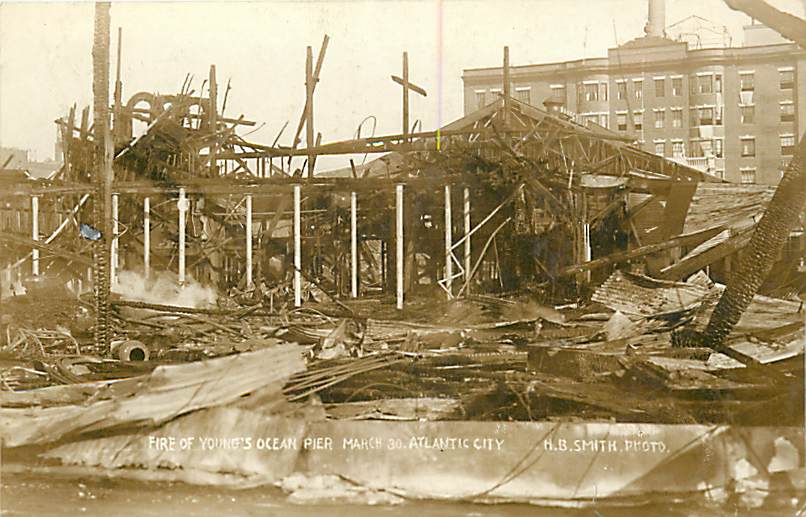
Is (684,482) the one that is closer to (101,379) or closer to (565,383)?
(565,383)

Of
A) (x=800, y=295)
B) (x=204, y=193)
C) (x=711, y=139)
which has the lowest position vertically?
(x=800, y=295)

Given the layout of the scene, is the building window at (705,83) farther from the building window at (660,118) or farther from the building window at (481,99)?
the building window at (481,99)

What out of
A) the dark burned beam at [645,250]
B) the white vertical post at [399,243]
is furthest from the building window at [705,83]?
the white vertical post at [399,243]

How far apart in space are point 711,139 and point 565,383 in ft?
29.7

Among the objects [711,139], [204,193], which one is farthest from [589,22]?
[204,193]

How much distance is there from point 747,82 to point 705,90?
67cm

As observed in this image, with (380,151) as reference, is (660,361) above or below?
below

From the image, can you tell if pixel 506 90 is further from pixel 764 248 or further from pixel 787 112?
pixel 764 248

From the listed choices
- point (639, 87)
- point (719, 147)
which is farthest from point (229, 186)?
point (719, 147)

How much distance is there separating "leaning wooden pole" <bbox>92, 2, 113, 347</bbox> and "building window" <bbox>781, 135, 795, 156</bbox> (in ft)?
30.7

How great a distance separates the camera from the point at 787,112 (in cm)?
891

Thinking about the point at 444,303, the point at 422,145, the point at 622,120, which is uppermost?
the point at 622,120

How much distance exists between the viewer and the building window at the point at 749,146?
11516 mm

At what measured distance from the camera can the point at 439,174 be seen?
12.9 meters
